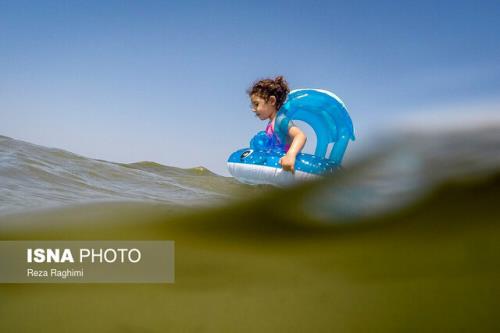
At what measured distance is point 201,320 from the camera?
1.77 m

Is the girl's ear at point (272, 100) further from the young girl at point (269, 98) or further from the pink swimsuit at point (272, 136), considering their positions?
the pink swimsuit at point (272, 136)

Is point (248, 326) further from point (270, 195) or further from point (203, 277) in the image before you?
point (270, 195)

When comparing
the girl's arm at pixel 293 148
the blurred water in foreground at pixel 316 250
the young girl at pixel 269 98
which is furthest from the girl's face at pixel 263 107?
the blurred water in foreground at pixel 316 250

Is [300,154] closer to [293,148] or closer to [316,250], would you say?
[293,148]

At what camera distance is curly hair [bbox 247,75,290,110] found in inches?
171

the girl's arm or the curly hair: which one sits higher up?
the curly hair

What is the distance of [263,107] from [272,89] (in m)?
0.20

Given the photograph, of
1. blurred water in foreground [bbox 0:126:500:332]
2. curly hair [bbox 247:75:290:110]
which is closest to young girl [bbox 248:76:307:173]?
curly hair [bbox 247:75:290:110]

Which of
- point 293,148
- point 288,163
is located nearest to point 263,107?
point 293,148

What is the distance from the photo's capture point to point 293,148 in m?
3.83

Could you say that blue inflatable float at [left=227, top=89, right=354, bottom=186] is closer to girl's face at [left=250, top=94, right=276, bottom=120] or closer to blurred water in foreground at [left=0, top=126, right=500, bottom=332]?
girl's face at [left=250, top=94, right=276, bottom=120]

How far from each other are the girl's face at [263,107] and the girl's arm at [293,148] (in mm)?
452

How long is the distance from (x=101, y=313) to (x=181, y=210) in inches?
52.2

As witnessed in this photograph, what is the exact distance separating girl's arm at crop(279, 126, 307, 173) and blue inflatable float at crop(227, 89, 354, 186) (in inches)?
1.9
